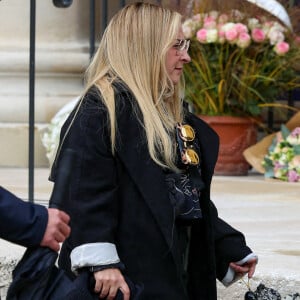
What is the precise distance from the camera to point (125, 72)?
11.4ft

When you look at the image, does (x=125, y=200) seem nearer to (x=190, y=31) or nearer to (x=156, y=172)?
(x=156, y=172)

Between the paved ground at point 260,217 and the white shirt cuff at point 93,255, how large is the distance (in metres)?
1.12

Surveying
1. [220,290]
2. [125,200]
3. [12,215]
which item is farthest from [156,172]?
[220,290]

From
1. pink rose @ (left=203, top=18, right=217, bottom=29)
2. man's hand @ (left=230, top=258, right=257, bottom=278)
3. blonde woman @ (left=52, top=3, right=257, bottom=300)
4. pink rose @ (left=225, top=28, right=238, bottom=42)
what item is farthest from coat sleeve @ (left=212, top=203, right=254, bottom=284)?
pink rose @ (left=203, top=18, right=217, bottom=29)

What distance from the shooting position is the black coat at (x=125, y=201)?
3348 mm

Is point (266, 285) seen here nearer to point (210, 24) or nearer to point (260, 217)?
point (260, 217)

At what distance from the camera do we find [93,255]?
3311mm

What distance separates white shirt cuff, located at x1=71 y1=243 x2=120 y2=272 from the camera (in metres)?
3.31

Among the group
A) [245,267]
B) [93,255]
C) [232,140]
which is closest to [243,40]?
[232,140]

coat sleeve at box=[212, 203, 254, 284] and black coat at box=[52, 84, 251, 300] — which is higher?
black coat at box=[52, 84, 251, 300]

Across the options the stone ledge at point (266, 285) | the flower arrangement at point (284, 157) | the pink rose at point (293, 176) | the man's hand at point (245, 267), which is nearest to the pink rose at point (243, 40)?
the flower arrangement at point (284, 157)

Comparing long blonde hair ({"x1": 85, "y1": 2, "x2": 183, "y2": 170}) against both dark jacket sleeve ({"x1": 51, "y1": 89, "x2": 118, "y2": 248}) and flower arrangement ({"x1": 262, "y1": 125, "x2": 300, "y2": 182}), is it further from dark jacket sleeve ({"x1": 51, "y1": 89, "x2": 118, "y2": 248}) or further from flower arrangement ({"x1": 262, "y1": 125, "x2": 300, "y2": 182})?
flower arrangement ({"x1": 262, "y1": 125, "x2": 300, "y2": 182})

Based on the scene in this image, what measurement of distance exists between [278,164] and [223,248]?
364 cm

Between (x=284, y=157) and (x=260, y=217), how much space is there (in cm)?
148
